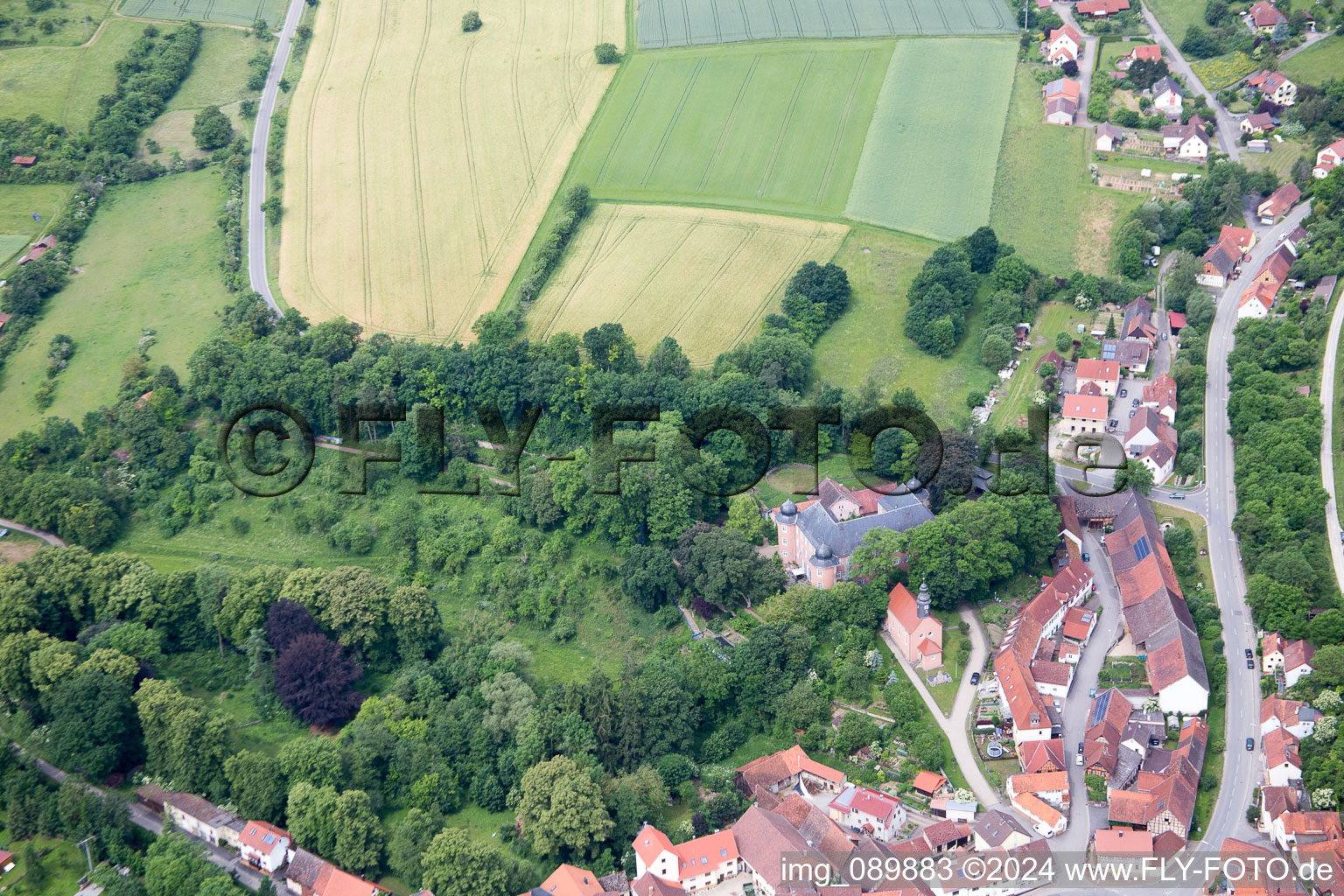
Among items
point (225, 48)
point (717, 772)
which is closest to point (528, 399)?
point (717, 772)

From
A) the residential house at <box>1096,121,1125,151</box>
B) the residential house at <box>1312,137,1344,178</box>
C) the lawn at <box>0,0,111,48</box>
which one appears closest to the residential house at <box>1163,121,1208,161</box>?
the residential house at <box>1096,121,1125,151</box>

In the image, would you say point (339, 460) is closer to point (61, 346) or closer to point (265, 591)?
point (265, 591)

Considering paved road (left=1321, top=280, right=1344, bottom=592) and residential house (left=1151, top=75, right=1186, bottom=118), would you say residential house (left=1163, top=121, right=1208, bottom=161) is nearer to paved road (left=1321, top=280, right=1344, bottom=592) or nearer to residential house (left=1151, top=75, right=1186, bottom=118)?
residential house (left=1151, top=75, right=1186, bottom=118)

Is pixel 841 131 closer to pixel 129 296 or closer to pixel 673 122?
pixel 673 122

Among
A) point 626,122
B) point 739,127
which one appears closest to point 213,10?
point 626,122

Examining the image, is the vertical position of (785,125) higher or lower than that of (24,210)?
higher

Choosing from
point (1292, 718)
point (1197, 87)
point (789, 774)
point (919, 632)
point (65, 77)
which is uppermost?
point (65, 77)
